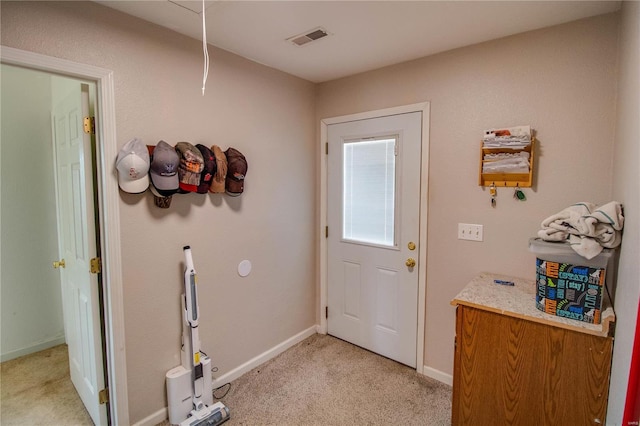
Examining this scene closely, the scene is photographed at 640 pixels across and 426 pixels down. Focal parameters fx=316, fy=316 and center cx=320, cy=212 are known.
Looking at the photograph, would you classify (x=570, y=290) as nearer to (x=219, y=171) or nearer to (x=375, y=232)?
(x=375, y=232)

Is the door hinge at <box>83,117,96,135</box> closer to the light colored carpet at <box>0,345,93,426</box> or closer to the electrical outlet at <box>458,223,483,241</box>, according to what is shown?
the light colored carpet at <box>0,345,93,426</box>

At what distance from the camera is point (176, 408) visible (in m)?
1.95

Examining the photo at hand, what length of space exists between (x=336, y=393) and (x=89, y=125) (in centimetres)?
232

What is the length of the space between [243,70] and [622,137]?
7.62 ft

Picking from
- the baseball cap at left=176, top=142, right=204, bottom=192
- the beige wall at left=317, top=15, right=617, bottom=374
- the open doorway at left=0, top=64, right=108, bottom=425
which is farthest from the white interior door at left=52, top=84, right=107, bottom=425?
the beige wall at left=317, top=15, right=617, bottom=374

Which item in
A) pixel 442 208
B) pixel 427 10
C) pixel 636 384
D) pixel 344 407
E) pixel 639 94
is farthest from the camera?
pixel 442 208

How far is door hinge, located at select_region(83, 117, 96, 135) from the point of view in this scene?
5.68 feet

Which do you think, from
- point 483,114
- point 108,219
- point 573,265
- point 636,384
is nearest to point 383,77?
point 483,114

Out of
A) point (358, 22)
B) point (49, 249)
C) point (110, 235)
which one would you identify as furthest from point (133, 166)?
point (49, 249)

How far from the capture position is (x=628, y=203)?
1.29 meters

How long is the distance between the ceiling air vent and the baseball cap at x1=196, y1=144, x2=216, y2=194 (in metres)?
0.91

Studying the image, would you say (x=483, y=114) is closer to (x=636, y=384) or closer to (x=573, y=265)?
(x=573, y=265)

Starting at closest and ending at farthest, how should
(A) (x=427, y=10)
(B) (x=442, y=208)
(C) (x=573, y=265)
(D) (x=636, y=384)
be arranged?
(D) (x=636, y=384)
(C) (x=573, y=265)
(A) (x=427, y=10)
(B) (x=442, y=208)

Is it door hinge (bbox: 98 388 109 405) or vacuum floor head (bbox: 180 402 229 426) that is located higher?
door hinge (bbox: 98 388 109 405)
